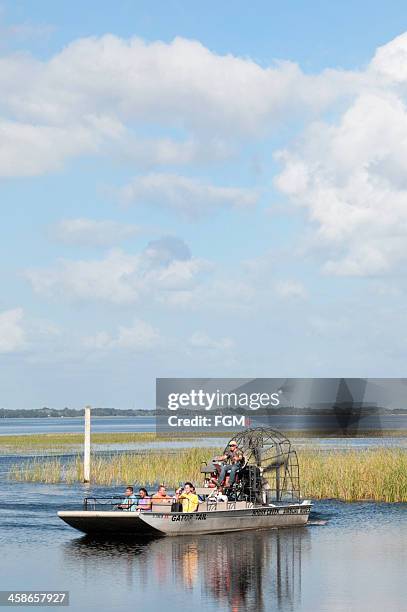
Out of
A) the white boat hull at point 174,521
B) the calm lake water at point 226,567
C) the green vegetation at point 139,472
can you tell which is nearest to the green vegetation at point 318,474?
the green vegetation at point 139,472

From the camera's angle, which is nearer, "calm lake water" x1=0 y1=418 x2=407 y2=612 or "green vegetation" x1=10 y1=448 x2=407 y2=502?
"calm lake water" x1=0 y1=418 x2=407 y2=612

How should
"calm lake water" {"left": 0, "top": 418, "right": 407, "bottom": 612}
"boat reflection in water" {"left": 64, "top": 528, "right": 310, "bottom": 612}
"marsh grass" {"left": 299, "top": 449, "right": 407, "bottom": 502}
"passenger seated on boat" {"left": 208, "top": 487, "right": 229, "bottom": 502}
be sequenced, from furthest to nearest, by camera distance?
"marsh grass" {"left": 299, "top": 449, "right": 407, "bottom": 502}
"passenger seated on boat" {"left": 208, "top": 487, "right": 229, "bottom": 502}
"boat reflection in water" {"left": 64, "top": 528, "right": 310, "bottom": 612}
"calm lake water" {"left": 0, "top": 418, "right": 407, "bottom": 612}

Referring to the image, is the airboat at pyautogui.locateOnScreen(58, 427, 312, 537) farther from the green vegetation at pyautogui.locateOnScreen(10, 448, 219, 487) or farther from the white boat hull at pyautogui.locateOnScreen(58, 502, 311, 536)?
the green vegetation at pyautogui.locateOnScreen(10, 448, 219, 487)

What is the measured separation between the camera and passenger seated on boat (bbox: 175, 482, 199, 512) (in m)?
35.3

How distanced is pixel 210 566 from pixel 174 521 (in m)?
5.37

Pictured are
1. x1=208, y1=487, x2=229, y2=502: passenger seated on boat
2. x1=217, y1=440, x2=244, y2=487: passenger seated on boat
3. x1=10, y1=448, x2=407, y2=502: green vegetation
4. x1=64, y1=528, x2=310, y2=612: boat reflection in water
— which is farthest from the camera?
x1=10, y1=448, x2=407, y2=502: green vegetation

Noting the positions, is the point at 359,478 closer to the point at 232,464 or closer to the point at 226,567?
the point at 232,464

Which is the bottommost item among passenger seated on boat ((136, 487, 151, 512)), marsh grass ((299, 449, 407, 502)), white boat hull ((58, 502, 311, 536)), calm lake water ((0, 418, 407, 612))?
calm lake water ((0, 418, 407, 612))

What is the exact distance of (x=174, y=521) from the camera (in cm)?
3509

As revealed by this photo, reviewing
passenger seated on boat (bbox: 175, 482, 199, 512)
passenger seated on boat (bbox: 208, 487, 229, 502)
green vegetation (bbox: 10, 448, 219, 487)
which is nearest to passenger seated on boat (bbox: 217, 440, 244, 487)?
passenger seated on boat (bbox: 208, 487, 229, 502)

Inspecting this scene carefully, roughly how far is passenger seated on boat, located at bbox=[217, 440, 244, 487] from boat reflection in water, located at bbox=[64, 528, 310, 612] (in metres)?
2.28

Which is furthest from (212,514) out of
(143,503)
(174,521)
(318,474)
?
(318,474)

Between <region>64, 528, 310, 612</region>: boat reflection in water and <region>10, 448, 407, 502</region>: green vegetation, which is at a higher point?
<region>10, 448, 407, 502</region>: green vegetation

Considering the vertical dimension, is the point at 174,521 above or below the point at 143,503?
below
